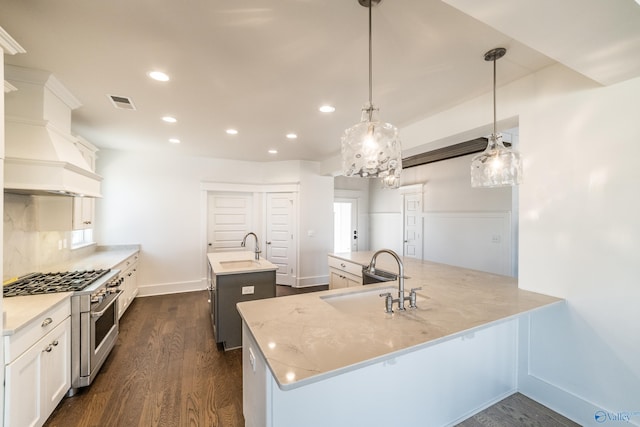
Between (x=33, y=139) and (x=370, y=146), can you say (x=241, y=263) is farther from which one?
(x=370, y=146)

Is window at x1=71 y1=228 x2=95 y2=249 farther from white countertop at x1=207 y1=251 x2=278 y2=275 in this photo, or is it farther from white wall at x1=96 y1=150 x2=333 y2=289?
white countertop at x1=207 y1=251 x2=278 y2=275

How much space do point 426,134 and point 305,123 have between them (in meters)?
1.38

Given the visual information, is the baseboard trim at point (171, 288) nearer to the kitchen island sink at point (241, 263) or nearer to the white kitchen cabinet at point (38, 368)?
the kitchen island sink at point (241, 263)

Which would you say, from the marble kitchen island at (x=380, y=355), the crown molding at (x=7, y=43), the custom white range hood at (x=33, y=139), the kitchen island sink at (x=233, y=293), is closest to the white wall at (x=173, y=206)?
the kitchen island sink at (x=233, y=293)

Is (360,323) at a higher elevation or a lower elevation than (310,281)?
higher

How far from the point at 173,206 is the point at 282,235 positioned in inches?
82.6

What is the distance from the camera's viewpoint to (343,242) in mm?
7113

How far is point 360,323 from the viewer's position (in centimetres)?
144

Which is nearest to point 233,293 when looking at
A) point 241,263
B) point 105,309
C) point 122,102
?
point 241,263

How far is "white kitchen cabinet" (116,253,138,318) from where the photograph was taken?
3600 mm

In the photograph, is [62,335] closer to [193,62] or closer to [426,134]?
[193,62]

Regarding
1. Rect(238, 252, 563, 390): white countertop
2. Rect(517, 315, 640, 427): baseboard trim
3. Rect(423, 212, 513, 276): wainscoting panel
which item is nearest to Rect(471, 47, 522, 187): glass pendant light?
Rect(238, 252, 563, 390): white countertop

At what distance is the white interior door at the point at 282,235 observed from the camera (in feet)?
18.1

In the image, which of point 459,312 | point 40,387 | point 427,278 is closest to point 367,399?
point 459,312
